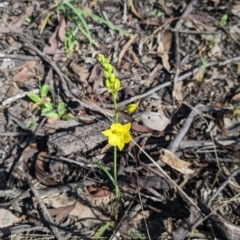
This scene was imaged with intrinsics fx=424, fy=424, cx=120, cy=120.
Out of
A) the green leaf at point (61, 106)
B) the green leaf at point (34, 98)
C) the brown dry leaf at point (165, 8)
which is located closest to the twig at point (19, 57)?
the green leaf at point (34, 98)

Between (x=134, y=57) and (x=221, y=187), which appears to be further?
(x=134, y=57)

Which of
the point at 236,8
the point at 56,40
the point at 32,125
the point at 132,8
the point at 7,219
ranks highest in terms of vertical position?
the point at 236,8

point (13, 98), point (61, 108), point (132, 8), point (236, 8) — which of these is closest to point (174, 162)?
point (61, 108)

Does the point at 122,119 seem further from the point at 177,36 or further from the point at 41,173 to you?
the point at 177,36

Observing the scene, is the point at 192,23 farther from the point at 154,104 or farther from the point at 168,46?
the point at 154,104

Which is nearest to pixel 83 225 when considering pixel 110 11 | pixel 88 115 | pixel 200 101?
pixel 88 115

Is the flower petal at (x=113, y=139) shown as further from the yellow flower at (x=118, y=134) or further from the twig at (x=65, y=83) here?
the twig at (x=65, y=83)
